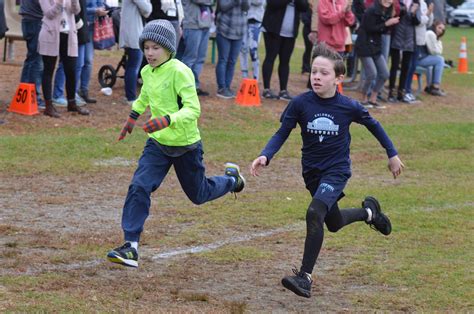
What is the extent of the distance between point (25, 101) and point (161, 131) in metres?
6.73

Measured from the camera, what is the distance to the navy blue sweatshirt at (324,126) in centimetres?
695

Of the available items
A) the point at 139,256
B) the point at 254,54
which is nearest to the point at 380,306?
the point at 139,256

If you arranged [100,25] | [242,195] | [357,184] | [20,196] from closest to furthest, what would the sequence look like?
[20,196] < [242,195] < [357,184] < [100,25]

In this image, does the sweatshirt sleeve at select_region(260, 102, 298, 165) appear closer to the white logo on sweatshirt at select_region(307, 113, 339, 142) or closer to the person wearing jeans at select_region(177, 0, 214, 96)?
the white logo on sweatshirt at select_region(307, 113, 339, 142)

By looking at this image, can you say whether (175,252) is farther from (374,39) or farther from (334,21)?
(374,39)

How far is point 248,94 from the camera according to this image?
1633 centimetres

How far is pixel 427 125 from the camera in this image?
16344mm

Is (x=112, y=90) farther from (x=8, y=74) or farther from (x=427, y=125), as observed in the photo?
(x=427, y=125)

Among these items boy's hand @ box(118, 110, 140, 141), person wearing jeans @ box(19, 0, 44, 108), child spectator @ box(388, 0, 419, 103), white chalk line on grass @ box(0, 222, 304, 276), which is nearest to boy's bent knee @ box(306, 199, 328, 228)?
white chalk line on grass @ box(0, 222, 304, 276)

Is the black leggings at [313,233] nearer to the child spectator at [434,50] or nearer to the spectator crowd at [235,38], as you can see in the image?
the spectator crowd at [235,38]

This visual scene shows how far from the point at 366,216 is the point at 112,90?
9060 millimetres

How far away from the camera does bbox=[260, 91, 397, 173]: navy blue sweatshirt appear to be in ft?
22.8

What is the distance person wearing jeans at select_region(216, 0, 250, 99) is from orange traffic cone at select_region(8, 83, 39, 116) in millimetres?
3922

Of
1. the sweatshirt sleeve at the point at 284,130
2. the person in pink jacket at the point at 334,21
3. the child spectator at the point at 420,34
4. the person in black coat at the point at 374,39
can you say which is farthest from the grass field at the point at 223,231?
the child spectator at the point at 420,34
